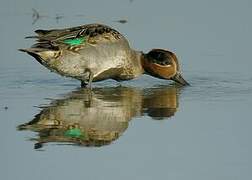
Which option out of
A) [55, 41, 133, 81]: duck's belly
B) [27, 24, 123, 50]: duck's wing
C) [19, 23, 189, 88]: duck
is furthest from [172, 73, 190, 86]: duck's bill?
[27, 24, 123, 50]: duck's wing

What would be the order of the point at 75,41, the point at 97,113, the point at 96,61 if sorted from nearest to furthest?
the point at 97,113, the point at 75,41, the point at 96,61

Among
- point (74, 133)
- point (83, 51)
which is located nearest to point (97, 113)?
point (74, 133)

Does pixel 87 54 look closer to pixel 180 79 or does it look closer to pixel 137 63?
pixel 137 63

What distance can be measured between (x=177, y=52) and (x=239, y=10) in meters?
2.16

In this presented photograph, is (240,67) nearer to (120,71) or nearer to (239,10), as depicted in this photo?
(120,71)

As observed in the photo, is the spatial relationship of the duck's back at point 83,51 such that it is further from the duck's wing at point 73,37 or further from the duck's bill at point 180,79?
the duck's bill at point 180,79

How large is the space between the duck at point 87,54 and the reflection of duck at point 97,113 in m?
0.24

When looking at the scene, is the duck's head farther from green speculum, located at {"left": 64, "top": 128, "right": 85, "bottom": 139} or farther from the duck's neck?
green speculum, located at {"left": 64, "top": 128, "right": 85, "bottom": 139}

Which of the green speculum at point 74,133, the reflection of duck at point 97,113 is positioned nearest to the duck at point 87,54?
the reflection of duck at point 97,113

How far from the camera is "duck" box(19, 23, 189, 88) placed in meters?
12.1

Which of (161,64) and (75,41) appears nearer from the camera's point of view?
(75,41)

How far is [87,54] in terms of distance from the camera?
1231cm

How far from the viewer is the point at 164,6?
16.2 metres

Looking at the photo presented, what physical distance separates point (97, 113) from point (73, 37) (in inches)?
71.6
